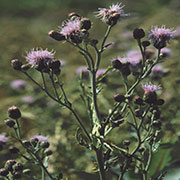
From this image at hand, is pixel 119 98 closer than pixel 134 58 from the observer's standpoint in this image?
Yes

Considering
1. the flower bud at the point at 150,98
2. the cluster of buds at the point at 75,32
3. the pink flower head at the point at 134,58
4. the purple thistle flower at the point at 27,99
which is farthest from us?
the purple thistle flower at the point at 27,99

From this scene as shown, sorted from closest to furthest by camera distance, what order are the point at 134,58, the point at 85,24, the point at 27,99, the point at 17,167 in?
1. the point at 85,24
2. the point at 17,167
3. the point at 134,58
4. the point at 27,99

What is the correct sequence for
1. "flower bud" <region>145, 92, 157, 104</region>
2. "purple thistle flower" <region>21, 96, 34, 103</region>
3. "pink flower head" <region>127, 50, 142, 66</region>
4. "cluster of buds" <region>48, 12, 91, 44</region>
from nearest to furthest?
"cluster of buds" <region>48, 12, 91, 44</region>, "flower bud" <region>145, 92, 157, 104</region>, "pink flower head" <region>127, 50, 142, 66</region>, "purple thistle flower" <region>21, 96, 34, 103</region>

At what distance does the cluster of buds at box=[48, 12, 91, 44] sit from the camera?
42.1 inches

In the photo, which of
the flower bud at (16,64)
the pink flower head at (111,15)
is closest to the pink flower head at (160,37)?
the pink flower head at (111,15)

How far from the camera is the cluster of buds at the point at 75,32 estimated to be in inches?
42.1

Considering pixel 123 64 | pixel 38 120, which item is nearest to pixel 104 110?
pixel 38 120

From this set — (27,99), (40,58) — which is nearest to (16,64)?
(40,58)

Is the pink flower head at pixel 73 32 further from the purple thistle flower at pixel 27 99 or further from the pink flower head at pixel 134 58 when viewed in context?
the purple thistle flower at pixel 27 99

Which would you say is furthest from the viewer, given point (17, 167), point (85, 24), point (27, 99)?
point (27, 99)

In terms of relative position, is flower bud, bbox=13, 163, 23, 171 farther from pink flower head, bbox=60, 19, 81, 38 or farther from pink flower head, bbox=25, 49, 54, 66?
pink flower head, bbox=60, 19, 81, 38

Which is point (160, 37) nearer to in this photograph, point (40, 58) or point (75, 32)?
point (75, 32)

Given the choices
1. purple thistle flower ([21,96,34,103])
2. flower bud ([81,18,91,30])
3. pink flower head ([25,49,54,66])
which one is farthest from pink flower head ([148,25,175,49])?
purple thistle flower ([21,96,34,103])

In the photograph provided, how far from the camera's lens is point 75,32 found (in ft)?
3.54
